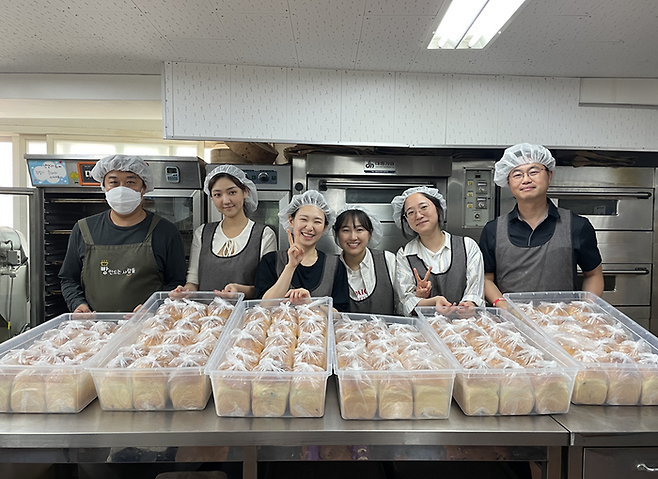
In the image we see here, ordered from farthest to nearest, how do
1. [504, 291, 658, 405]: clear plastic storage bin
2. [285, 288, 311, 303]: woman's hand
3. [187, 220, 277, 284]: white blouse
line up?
[187, 220, 277, 284]: white blouse < [285, 288, 311, 303]: woman's hand < [504, 291, 658, 405]: clear plastic storage bin

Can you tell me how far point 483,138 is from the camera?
290 centimetres

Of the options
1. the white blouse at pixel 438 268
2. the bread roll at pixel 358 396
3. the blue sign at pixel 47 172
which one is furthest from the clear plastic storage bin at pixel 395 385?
the blue sign at pixel 47 172

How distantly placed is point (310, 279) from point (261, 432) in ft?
3.79

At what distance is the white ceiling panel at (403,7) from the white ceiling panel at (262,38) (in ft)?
1.48

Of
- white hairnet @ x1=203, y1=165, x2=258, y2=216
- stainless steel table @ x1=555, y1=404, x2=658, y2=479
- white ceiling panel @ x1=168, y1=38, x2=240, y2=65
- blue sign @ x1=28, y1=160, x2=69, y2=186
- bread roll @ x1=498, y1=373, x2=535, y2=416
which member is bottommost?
stainless steel table @ x1=555, y1=404, x2=658, y2=479

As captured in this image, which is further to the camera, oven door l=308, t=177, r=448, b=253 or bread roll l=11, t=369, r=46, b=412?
oven door l=308, t=177, r=448, b=253

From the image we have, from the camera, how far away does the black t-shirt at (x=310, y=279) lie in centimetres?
212

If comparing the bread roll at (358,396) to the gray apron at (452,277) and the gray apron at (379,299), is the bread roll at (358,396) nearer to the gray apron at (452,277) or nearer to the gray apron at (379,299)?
the gray apron at (379,299)

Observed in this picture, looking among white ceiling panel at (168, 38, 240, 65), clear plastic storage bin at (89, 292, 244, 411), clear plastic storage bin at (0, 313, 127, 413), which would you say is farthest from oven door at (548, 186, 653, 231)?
clear plastic storage bin at (0, 313, 127, 413)

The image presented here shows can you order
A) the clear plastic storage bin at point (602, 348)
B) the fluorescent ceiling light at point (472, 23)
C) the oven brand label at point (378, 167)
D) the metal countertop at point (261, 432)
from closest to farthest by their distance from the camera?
1. the metal countertop at point (261, 432)
2. the clear plastic storage bin at point (602, 348)
3. the fluorescent ceiling light at point (472, 23)
4. the oven brand label at point (378, 167)

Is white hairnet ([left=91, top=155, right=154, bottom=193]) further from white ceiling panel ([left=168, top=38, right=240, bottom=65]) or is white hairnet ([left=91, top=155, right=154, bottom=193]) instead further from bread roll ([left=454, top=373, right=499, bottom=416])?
bread roll ([left=454, top=373, right=499, bottom=416])

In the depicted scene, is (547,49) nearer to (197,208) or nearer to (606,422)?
(606,422)

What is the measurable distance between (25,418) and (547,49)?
9.95 feet

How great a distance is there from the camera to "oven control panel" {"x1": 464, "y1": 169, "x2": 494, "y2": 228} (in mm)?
3115
